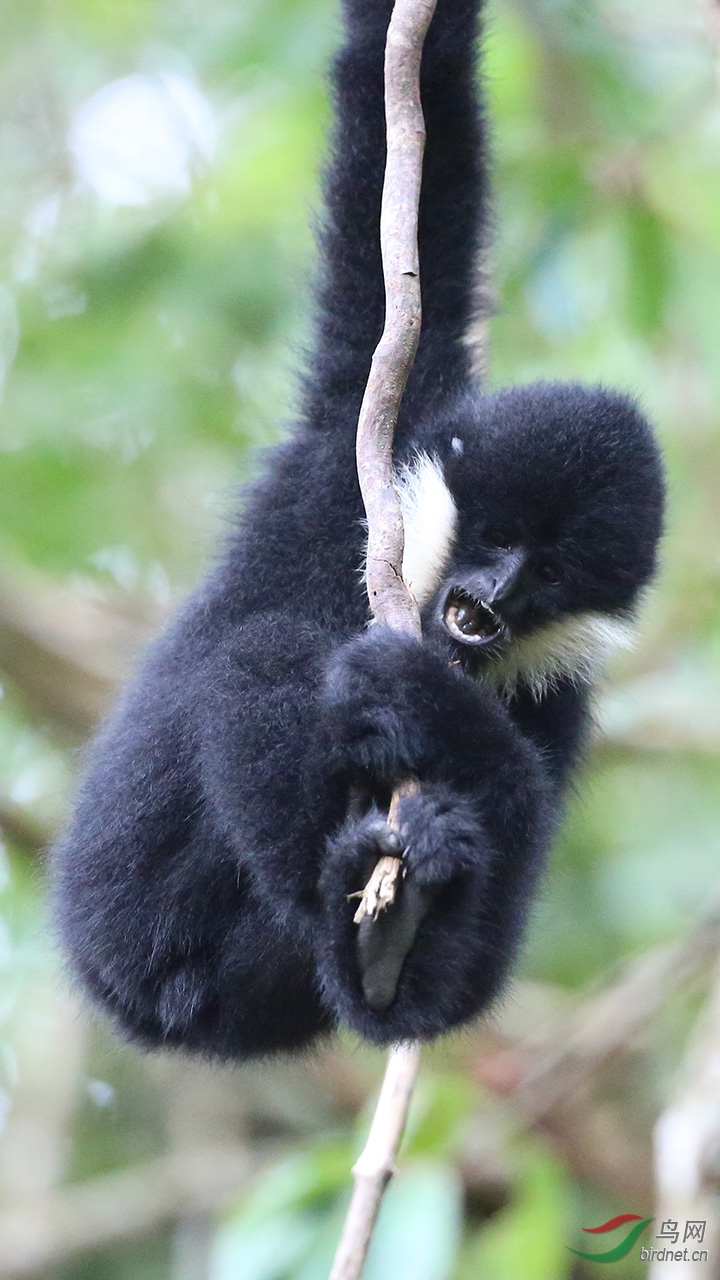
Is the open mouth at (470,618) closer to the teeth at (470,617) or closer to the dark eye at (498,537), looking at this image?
the teeth at (470,617)

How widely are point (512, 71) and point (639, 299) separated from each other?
1.56 meters

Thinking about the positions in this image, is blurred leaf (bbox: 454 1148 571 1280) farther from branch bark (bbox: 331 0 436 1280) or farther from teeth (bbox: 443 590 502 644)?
teeth (bbox: 443 590 502 644)

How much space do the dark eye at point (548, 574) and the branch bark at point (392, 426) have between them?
2.40 ft

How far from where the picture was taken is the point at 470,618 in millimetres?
3391

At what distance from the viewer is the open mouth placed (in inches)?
133

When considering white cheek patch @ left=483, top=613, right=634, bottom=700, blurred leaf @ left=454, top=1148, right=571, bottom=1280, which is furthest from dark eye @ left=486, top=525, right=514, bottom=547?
blurred leaf @ left=454, top=1148, right=571, bottom=1280

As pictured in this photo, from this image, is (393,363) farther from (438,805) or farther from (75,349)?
(75,349)

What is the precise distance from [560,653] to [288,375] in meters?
1.62

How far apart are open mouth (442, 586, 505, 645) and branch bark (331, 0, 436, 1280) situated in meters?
0.62

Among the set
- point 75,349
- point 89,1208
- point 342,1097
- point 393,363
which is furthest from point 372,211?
point 89,1208

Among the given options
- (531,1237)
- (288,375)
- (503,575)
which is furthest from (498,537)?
(531,1237)

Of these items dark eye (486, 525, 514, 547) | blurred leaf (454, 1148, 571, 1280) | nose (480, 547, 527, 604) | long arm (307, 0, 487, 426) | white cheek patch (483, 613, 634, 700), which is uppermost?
long arm (307, 0, 487, 426)

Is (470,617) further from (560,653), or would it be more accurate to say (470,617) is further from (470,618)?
(560,653)

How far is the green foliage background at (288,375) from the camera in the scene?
5.42m
